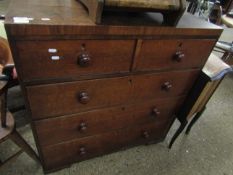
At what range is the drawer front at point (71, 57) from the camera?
2.08 feet

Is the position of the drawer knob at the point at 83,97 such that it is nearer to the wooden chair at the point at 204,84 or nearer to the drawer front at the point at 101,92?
the drawer front at the point at 101,92

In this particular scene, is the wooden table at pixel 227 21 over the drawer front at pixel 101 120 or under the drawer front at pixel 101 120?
over

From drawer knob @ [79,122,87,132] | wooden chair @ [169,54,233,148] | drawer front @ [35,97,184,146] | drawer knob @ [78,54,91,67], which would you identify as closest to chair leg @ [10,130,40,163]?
drawer front @ [35,97,184,146]

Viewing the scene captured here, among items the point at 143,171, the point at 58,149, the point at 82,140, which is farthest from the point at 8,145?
the point at 143,171

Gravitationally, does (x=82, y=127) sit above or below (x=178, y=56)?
below

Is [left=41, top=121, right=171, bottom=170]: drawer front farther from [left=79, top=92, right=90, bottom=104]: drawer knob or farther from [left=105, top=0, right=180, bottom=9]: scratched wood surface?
[left=105, top=0, right=180, bottom=9]: scratched wood surface

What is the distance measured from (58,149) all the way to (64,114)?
30 centimetres

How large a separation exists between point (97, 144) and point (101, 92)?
1.57ft

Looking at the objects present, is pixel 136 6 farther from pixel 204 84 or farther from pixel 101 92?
pixel 204 84

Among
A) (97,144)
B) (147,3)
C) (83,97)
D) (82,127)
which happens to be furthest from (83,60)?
(97,144)

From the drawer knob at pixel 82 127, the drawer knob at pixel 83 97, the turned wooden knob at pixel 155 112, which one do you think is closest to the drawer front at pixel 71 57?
the drawer knob at pixel 83 97

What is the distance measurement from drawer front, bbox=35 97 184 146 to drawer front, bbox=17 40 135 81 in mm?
278

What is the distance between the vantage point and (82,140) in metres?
1.11

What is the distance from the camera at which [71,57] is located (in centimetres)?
69
